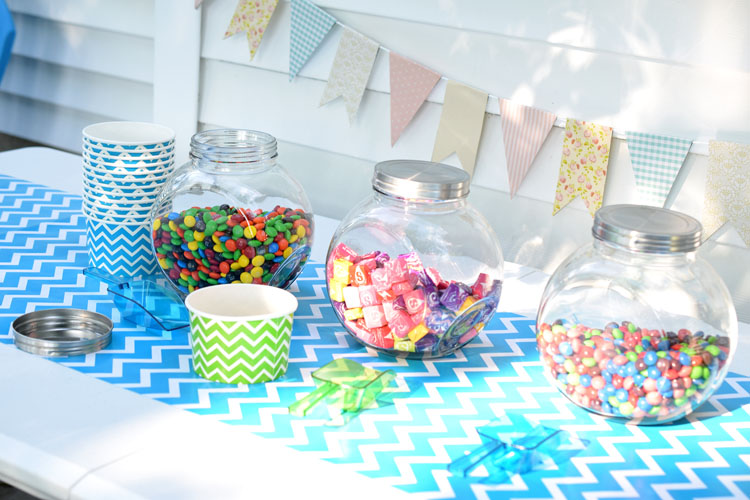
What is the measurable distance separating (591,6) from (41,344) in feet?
3.84

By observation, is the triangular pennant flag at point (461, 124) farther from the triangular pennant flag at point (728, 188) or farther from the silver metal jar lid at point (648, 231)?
the silver metal jar lid at point (648, 231)

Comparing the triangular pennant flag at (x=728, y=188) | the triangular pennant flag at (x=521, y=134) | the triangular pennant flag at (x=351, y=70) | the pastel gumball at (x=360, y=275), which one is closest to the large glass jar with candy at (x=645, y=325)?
the pastel gumball at (x=360, y=275)

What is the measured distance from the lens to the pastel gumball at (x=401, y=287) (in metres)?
1.01

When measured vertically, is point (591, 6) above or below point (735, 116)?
above

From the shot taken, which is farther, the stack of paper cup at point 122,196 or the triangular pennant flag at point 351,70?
the triangular pennant flag at point 351,70

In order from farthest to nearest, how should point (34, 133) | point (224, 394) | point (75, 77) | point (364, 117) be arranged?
point (34, 133), point (75, 77), point (364, 117), point (224, 394)

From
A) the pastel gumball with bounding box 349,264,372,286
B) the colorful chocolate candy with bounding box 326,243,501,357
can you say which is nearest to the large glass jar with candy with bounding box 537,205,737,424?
the colorful chocolate candy with bounding box 326,243,501,357

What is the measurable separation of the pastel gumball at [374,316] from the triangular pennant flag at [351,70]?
3.20 feet

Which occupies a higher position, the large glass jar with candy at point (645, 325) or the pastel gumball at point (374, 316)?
the large glass jar with candy at point (645, 325)

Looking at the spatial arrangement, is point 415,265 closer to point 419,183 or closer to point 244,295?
point 419,183

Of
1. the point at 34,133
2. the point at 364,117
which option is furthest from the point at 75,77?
the point at 364,117

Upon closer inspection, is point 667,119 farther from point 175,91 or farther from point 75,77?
point 75,77

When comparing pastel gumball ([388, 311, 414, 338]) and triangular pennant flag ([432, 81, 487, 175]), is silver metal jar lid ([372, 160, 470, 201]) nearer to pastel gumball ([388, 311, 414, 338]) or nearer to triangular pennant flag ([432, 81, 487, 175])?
pastel gumball ([388, 311, 414, 338])

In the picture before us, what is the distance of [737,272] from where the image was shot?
65.3 inches
